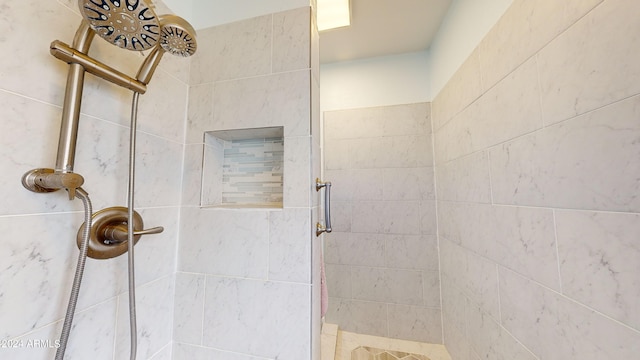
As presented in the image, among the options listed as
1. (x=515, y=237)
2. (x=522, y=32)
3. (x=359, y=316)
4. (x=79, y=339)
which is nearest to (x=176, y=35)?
(x=79, y=339)

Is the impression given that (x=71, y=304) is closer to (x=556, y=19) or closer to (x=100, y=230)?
(x=100, y=230)

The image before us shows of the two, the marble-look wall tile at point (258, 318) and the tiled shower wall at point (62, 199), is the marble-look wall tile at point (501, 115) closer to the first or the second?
the marble-look wall tile at point (258, 318)

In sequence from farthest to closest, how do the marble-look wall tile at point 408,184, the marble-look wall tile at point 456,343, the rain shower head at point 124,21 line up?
the marble-look wall tile at point 408,184
the marble-look wall tile at point 456,343
the rain shower head at point 124,21

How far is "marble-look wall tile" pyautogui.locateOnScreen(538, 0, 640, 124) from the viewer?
0.51m

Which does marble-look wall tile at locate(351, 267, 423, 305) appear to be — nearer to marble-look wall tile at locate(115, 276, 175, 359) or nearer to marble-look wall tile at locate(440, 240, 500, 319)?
marble-look wall tile at locate(440, 240, 500, 319)

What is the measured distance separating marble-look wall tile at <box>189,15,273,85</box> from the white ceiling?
89 centimetres

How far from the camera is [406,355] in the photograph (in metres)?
1.57

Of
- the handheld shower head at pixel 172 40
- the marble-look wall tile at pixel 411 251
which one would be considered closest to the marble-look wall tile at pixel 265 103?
the handheld shower head at pixel 172 40

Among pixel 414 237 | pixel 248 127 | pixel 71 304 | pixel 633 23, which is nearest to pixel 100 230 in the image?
pixel 71 304

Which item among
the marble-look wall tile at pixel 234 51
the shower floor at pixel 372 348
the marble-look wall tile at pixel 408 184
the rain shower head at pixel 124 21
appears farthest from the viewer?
the marble-look wall tile at pixel 408 184

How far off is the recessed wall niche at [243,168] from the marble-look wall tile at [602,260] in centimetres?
98

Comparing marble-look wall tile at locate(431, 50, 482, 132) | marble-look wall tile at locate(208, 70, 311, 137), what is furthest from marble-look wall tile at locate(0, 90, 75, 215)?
marble-look wall tile at locate(431, 50, 482, 132)

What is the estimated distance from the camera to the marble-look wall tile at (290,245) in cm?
79

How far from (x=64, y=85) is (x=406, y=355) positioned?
2235 millimetres
